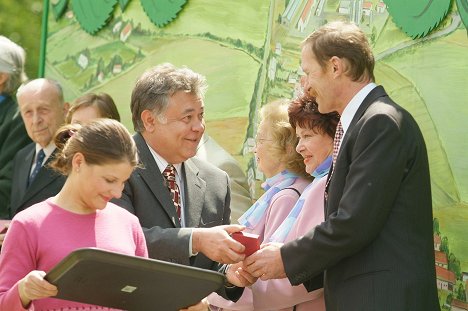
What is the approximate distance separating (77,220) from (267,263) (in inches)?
34.4

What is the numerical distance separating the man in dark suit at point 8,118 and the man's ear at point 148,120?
252 cm

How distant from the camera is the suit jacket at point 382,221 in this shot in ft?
12.6

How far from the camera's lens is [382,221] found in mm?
3877

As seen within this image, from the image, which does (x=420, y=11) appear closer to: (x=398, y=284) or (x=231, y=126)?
(x=398, y=284)

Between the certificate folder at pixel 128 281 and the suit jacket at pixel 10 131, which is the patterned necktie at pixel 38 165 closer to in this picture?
the suit jacket at pixel 10 131

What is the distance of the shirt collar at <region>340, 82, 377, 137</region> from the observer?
4.07 metres

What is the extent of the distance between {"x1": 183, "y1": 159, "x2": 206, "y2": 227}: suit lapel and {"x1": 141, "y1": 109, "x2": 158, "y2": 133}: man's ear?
0.26 meters

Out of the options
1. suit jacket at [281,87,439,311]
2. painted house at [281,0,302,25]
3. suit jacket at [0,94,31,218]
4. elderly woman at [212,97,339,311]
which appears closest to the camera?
suit jacket at [281,87,439,311]

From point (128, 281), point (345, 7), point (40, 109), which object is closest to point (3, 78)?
point (40, 109)

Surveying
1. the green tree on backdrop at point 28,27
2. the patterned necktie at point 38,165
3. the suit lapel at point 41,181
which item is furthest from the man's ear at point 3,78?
the green tree on backdrop at point 28,27

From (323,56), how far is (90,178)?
1058 millimetres

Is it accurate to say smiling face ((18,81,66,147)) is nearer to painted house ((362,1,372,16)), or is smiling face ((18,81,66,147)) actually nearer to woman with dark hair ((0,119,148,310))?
painted house ((362,1,372,16))

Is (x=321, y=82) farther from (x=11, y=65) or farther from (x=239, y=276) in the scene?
(x=11, y=65)

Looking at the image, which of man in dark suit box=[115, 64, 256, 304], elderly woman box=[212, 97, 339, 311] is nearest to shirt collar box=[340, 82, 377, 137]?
elderly woman box=[212, 97, 339, 311]
